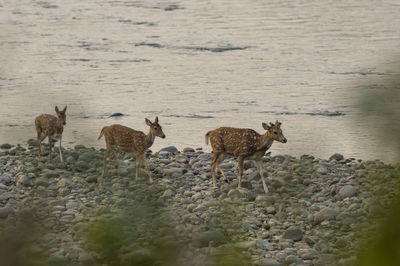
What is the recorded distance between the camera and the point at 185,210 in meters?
8.96

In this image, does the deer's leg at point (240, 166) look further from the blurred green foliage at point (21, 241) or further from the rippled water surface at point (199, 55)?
the blurred green foliage at point (21, 241)

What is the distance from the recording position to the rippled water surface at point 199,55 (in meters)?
14.7

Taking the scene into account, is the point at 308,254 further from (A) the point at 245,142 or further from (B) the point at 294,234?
(A) the point at 245,142

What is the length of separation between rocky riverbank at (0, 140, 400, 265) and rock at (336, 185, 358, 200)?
0.04 feet

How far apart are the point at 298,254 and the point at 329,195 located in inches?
93.7

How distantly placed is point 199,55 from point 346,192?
10.3m

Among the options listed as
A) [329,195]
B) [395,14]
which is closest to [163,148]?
[329,195]

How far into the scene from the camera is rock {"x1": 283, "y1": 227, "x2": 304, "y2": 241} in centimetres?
830

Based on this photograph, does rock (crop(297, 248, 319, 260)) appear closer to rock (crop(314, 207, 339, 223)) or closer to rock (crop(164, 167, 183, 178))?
rock (crop(314, 207, 339, 223))

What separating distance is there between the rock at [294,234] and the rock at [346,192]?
156 cm

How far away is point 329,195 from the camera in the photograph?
10047mm

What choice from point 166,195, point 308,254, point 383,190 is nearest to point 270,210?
point 308,254

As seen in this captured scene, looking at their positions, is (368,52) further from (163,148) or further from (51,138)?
(51,138)

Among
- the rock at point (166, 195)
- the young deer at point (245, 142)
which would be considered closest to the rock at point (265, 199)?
the young deer at point (245, 142)
